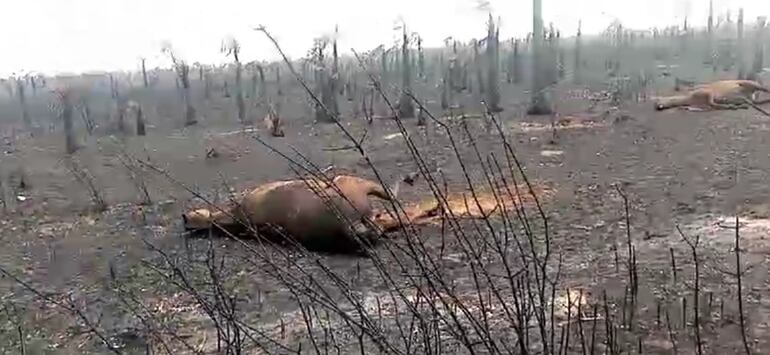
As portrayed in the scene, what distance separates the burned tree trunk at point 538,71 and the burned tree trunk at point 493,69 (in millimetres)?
762

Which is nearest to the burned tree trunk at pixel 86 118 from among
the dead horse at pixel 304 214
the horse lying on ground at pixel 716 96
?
the horse lying on ground at pixel 716 96

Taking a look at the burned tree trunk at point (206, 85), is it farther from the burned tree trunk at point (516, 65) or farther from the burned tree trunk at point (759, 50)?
the burned tree trunk at point (759, 50)

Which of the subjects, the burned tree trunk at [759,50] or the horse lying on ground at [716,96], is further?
the burned tree trunk at [759,50]

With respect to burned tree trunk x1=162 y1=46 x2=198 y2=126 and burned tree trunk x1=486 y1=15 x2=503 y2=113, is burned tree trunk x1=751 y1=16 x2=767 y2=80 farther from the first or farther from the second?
burned tree trunk x1=162 y1=46 x2=198 y2=126

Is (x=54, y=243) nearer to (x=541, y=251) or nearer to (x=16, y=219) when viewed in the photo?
(x=16, y=219)

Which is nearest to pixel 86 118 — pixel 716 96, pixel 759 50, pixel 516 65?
pixel 516 65

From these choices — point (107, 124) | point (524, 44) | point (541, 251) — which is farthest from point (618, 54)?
point (541, 251)

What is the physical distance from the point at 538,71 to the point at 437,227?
12465 mm

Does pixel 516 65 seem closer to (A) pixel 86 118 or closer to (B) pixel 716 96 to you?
(B) pixel 716 96

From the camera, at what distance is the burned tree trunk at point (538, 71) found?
57.3 ft

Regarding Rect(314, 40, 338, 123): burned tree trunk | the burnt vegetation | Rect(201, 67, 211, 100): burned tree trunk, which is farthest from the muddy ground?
Rect(201, 67, 211, 100): burned tree trunk

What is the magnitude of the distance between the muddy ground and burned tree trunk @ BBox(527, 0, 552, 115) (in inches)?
76.6

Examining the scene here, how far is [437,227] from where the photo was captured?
7098mm

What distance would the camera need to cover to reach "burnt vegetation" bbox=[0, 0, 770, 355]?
8.87ft
